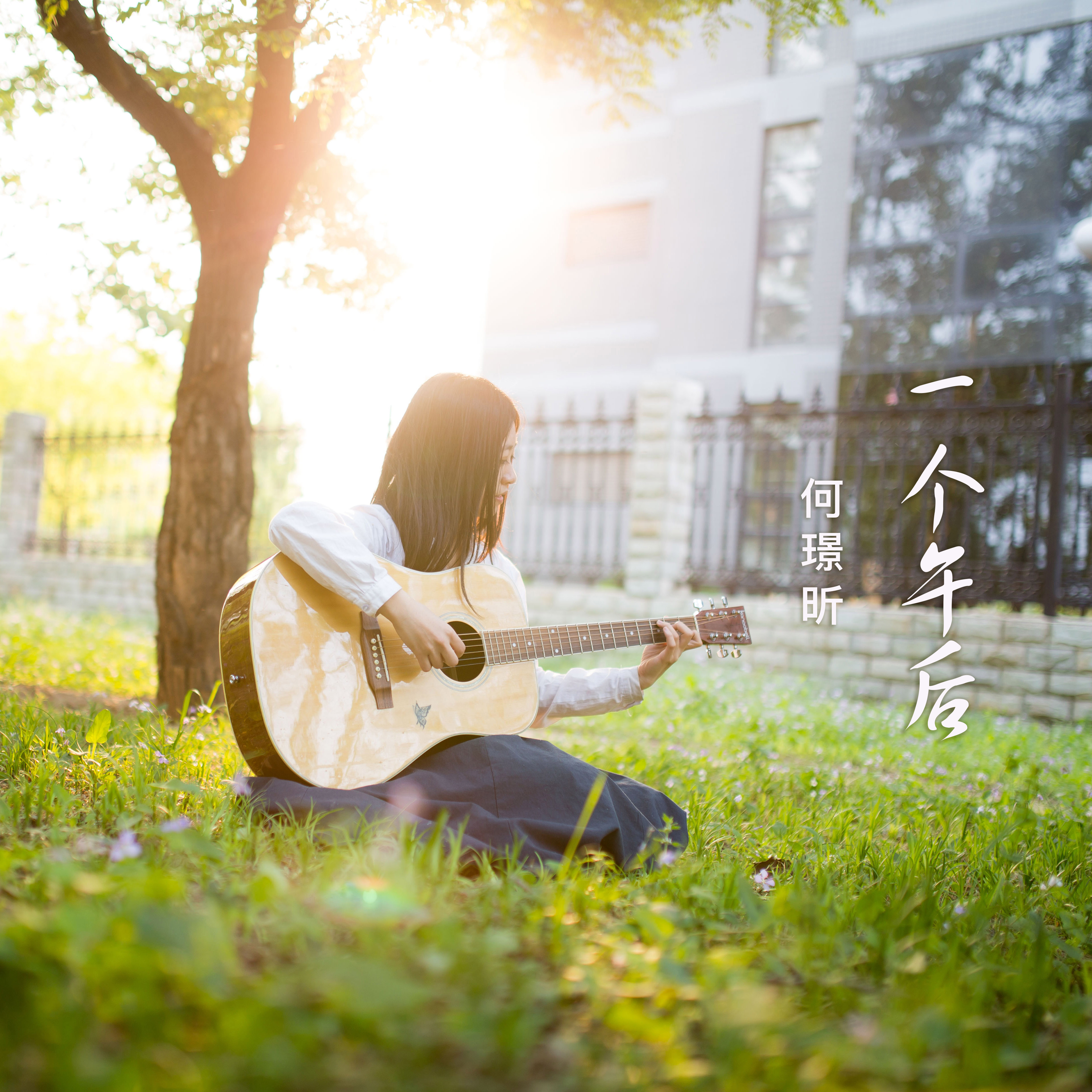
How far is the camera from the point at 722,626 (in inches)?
134

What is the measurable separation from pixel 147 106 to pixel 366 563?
9.74 feet

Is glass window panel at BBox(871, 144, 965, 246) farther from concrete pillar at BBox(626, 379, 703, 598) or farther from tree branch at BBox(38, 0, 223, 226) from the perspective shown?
tree branch at BBox(38, 0, 223, 226)

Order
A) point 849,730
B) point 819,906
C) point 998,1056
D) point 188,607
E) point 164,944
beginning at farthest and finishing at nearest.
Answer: point 849,730, point 188,607, point 819,906, point 998,1056, point 164,944

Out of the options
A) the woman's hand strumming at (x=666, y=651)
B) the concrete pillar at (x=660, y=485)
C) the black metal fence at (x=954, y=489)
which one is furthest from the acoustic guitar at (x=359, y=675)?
the concrete pillar at (x=660, y=485)

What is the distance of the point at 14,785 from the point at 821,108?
48.1ft

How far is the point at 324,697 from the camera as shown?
8.66 ft

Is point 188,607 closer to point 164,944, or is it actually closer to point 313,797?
point 313,797

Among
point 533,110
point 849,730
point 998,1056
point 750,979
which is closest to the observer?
point 998,1056

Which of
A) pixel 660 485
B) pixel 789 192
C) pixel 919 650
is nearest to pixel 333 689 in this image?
pixel 919 650

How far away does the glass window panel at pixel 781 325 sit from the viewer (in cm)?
1373

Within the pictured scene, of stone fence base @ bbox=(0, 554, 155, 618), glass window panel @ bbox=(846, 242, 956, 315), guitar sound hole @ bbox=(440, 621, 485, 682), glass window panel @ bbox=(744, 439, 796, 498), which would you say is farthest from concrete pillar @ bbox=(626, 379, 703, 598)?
stone fence base @ bbox=(0, 554, 155, 618)

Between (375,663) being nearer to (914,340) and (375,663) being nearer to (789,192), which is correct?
(914,340)

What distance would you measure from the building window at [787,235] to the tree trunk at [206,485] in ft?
36.0

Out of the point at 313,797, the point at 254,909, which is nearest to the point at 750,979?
the point at 254,909
